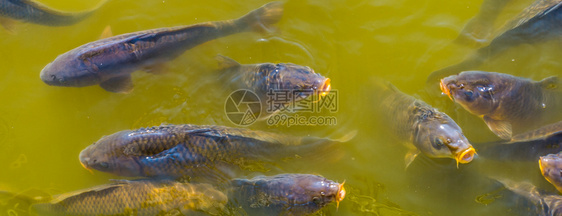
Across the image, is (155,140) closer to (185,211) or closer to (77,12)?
(185,211)

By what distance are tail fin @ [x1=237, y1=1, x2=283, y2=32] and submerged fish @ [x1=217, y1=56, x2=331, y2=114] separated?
1.83 ft

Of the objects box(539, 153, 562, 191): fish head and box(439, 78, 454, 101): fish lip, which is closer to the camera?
box(539, 153, 562, 191): fish head

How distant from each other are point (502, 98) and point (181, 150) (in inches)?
122

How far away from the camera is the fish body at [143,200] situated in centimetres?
371

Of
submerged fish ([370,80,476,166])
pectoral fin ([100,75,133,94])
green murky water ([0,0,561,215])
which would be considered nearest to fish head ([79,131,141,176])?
green murky water ([0,0,561,215])

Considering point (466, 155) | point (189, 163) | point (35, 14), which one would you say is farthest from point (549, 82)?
point (35, 14)

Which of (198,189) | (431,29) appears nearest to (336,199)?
(198,189)

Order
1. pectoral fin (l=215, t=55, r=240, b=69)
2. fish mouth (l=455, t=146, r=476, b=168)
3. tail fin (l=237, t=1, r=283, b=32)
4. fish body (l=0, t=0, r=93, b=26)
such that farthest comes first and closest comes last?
1. fish body (l=0, t=0, r=93, b=26)
2. tail fin (l=237, t=1, r=283, b=32)
3. pectoral fin (l=215, t=55, r=240, b=69)
4. fish mouth (l=455, t=146, r=476, b=168)

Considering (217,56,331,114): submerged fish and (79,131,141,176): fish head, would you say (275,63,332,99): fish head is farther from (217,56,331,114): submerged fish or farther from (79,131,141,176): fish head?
(79,131,141,176): fish head

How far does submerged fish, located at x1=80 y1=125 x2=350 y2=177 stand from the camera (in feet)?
12.3

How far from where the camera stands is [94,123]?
4398 millimetres

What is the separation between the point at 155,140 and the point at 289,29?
6.52 feet

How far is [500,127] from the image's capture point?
402 centimetres

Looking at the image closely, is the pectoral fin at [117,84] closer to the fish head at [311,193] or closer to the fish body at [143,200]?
the fish body at [143,200]
